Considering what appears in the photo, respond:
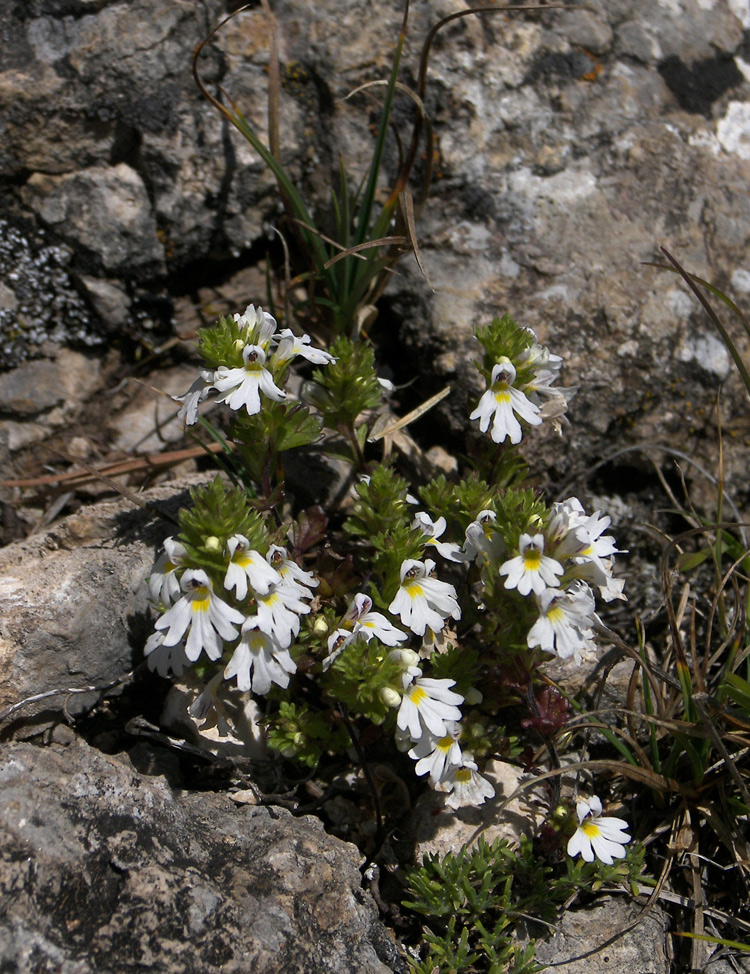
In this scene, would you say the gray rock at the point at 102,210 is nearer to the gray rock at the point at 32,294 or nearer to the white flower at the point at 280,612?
the gray rock at the point at 32,294

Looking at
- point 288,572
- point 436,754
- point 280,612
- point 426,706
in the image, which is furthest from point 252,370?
point 436,754

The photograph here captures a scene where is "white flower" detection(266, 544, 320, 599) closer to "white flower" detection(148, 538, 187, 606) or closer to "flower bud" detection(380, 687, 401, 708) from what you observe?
"white flower" detection(148, 538, 187, 606)

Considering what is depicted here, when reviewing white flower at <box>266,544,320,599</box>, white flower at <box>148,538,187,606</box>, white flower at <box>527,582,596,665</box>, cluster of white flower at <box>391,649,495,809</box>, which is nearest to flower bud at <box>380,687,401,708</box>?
cluster of white flower at <box>391,649,495,809</box>

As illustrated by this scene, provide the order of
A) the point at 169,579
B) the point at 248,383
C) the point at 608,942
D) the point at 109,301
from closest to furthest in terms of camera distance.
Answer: the point at 169,579
the point at 608,942
the point at 248,383
the point at 109,301

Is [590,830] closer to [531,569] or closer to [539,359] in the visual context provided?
[531,569]

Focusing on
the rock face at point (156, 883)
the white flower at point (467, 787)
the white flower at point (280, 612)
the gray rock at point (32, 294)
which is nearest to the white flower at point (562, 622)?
the white flower at point (467, 787)
